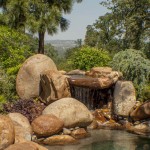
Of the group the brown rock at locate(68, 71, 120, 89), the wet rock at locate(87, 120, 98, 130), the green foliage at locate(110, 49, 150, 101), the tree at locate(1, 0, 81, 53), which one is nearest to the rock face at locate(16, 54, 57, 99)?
the brown rock at locate(68, 71, 120, 89)

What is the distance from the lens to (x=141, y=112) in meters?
16.0

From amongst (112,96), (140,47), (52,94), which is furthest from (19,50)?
(140,47)

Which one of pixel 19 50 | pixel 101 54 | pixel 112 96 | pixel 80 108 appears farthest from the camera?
pixel 101 54

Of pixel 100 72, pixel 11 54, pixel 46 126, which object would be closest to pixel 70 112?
pixel 46 126

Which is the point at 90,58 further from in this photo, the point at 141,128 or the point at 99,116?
the point at 141,128

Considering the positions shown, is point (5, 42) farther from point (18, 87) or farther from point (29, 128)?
point (29, 128)

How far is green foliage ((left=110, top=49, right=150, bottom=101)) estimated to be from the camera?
17.4 meters

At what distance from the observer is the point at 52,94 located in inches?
656

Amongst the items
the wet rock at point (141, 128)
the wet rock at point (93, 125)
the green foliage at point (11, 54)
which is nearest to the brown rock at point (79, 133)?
the wet rock at point (93, 125)

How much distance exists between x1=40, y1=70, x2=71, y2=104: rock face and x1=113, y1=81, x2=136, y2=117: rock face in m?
2.54

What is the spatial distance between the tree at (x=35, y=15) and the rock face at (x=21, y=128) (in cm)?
1237

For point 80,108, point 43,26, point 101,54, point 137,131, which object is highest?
point 43,26

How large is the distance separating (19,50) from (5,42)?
0.99 meters

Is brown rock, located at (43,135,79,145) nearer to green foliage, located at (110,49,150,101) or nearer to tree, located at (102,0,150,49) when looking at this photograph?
green foliage, located at (110,49,150,101)
